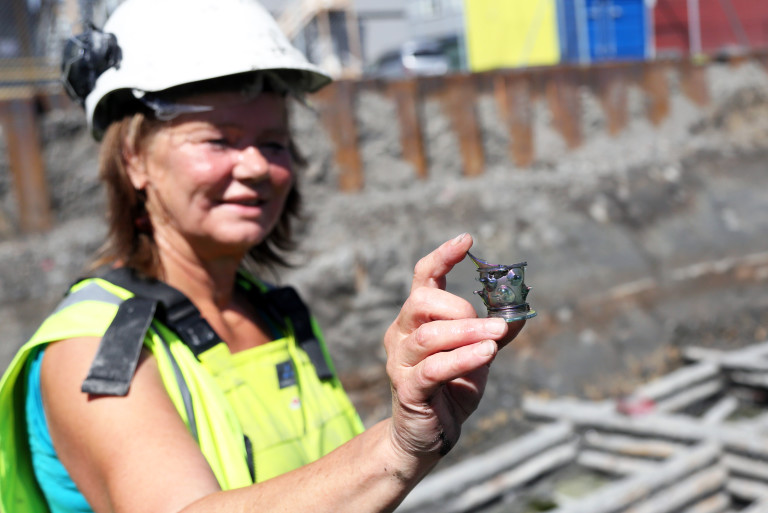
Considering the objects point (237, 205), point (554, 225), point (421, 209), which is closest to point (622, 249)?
point (554, 225)

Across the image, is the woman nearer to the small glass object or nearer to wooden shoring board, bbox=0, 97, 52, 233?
the small glass object

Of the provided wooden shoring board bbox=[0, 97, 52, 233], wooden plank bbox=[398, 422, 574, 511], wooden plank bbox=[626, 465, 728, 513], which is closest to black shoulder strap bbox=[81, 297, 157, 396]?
wooden plank bbox=[398, 422, 574, 511]

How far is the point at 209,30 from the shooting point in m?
1.84

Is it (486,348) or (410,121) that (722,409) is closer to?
(410,121)

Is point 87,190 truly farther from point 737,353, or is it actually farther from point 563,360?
point 737,353

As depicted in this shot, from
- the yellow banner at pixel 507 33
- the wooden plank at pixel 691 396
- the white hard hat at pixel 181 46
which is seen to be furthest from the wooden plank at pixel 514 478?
the yellow banner at pixel 507 33

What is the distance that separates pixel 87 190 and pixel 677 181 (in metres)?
6.09

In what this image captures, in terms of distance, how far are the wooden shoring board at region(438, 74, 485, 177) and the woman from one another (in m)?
5.32

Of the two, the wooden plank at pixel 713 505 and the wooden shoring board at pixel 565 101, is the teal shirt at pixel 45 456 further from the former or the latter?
the wooden shoring board at pixel 565 101

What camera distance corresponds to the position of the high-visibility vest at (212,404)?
1567 mm

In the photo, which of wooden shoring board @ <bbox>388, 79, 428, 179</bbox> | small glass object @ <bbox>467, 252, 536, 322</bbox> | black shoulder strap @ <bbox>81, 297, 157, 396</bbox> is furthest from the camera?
wooden shoring board @ <bbox>388, 79, 428, 179</bbox>

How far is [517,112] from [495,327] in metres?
6.97

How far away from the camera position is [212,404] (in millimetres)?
1616

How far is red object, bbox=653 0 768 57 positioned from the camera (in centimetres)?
2072
